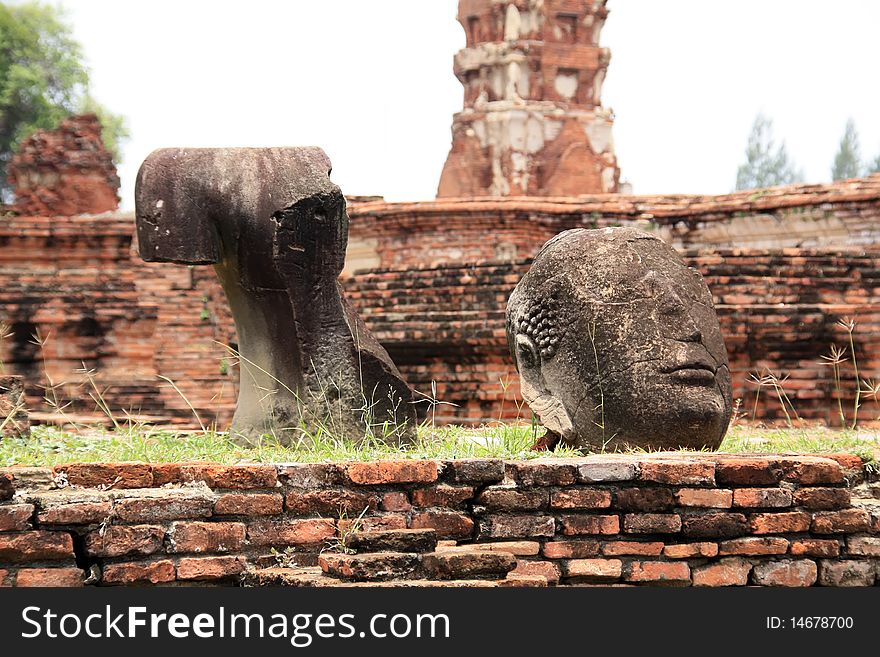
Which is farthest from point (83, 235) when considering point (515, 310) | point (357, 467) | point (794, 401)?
point (357, 467)

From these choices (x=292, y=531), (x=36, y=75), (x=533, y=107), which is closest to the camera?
(x=292, y=531)

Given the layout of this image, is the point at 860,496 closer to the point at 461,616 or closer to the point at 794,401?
the point at 461,616

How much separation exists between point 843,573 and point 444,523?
140cm

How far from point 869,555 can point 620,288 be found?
1.31 metres

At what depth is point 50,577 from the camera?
3932mm

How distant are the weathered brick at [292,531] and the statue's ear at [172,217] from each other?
4.68ft

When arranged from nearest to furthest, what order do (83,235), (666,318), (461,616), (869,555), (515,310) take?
(461,616) < (869,555) < (666,318) < (515,310) < (83,235)

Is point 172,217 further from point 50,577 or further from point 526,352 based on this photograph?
point 50,577

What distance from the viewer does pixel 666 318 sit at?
16.2 ft

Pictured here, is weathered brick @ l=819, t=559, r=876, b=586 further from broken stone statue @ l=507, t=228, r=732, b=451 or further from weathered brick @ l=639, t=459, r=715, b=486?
broken stone statue @ l=507, t=228, r=732, b=451

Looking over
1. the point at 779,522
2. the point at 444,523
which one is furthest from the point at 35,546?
the point at 779,522

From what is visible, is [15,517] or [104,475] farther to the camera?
[104,475]

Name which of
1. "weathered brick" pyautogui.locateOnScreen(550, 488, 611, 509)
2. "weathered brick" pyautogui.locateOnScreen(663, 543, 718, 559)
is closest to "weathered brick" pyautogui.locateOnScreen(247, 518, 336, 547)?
"weathered brick" pyautogui.locateOnScreen(550, 488, 611, 509)

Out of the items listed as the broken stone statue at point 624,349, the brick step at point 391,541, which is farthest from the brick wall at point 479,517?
the broken stone statue at point 624,349
